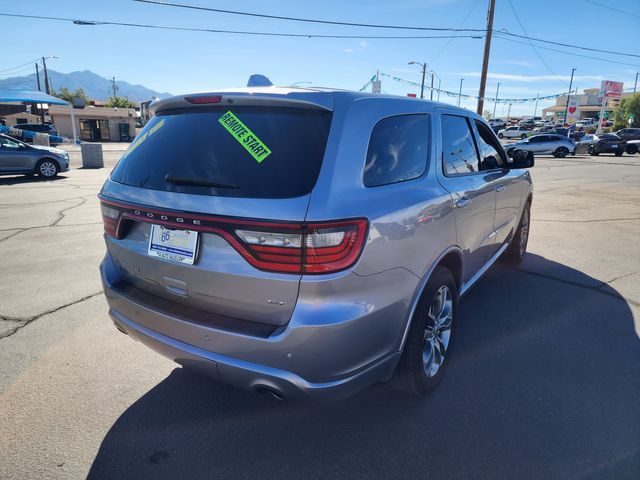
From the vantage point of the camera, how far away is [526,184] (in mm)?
5125

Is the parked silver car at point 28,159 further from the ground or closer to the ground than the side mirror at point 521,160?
closer to the ground

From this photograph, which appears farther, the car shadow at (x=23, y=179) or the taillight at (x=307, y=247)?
the car shadow at (x=23, y=179)

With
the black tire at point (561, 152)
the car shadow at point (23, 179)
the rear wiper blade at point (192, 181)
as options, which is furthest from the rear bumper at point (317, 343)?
the black tire at point (561, 152)

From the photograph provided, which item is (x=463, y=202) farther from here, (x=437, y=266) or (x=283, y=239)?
(x=283, y=239)

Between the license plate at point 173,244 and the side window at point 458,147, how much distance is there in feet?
5.86

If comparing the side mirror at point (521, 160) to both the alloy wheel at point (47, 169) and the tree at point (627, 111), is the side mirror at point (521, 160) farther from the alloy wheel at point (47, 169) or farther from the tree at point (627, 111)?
the tree at point (627, 111)

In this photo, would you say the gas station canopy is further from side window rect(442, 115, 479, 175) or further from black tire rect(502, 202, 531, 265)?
side window rect(442, 115, 479, 175)

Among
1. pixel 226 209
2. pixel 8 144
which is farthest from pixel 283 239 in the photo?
pixel 8 144

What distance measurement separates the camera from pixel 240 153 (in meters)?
2.13

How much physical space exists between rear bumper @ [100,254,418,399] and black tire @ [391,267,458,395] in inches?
8.7

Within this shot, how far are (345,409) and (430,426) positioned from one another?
1.70 ft

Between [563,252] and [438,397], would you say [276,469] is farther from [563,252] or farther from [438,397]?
[563,252]

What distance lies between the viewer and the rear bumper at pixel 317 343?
6.30 feet

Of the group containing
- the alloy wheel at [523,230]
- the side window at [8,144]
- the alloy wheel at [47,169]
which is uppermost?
the side window at [8,144]
